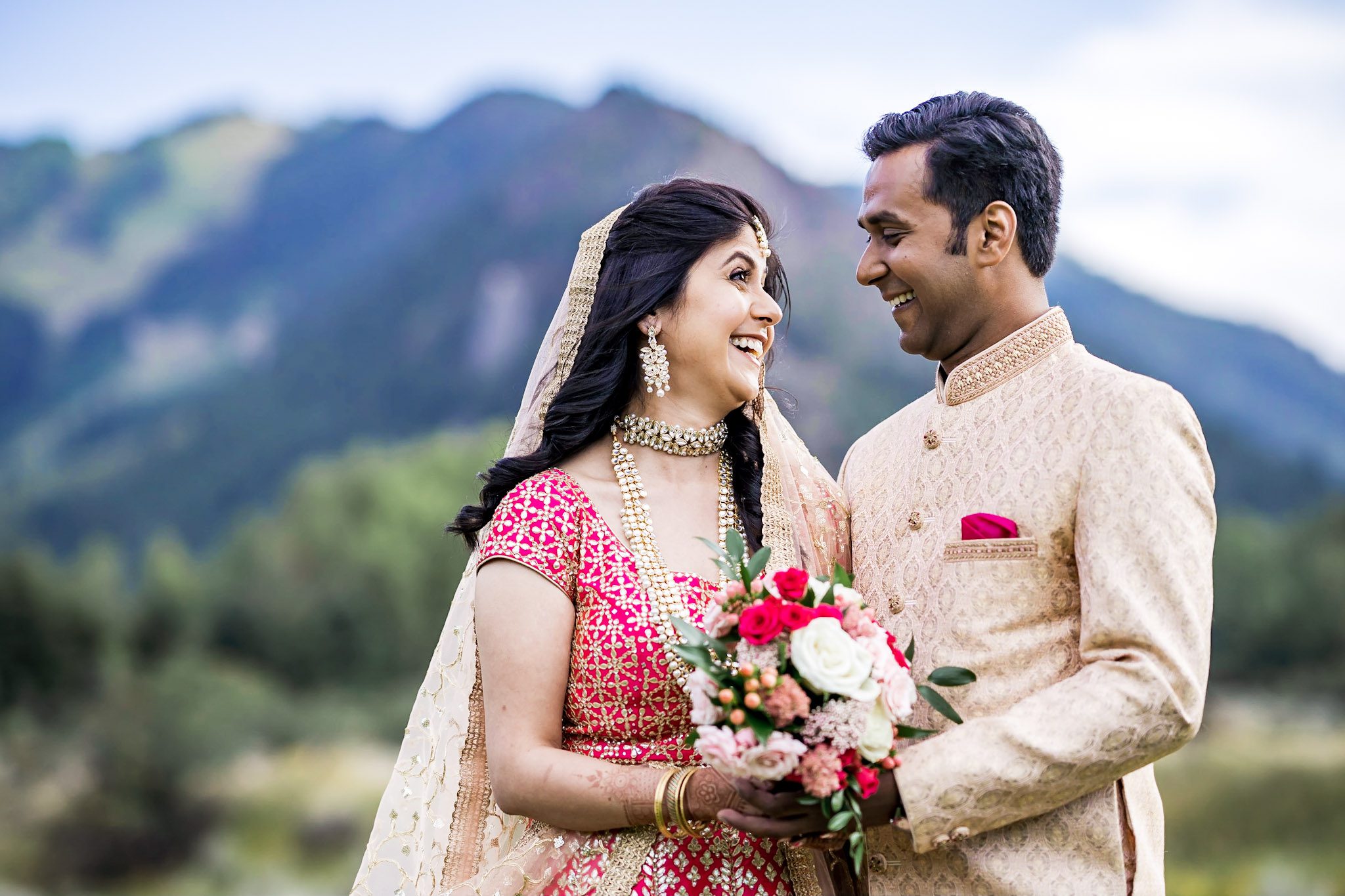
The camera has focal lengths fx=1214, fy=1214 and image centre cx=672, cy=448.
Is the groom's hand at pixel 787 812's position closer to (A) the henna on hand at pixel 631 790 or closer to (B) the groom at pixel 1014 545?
(B) the groom at pixel 1014 545

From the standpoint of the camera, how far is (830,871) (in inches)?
95.9

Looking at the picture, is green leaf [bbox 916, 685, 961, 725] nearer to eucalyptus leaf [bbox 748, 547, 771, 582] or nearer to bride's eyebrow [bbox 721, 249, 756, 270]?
eucalyptus leaf [bbox 748, 547, 771, 582]

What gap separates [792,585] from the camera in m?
1.95

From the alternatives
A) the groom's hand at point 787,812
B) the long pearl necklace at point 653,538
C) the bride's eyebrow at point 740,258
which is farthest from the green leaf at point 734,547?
the bride's eyebrow at point 740,258

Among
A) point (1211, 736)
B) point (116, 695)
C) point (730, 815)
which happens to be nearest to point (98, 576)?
point (116, 695)

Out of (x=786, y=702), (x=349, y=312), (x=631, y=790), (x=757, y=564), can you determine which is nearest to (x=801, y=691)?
(x=786, y=702)

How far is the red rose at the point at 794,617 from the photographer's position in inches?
74.7

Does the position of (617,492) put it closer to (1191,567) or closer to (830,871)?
(830,871)

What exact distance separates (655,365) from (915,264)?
59 centimetres

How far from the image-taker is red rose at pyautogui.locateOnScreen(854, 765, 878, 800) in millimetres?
1911

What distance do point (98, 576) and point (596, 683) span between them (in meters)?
9.79

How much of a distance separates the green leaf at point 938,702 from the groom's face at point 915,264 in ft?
2.32

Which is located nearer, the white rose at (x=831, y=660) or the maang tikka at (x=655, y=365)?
the white rose at (x=831, y=660)

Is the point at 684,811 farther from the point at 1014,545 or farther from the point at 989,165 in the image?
the point at 989,165
